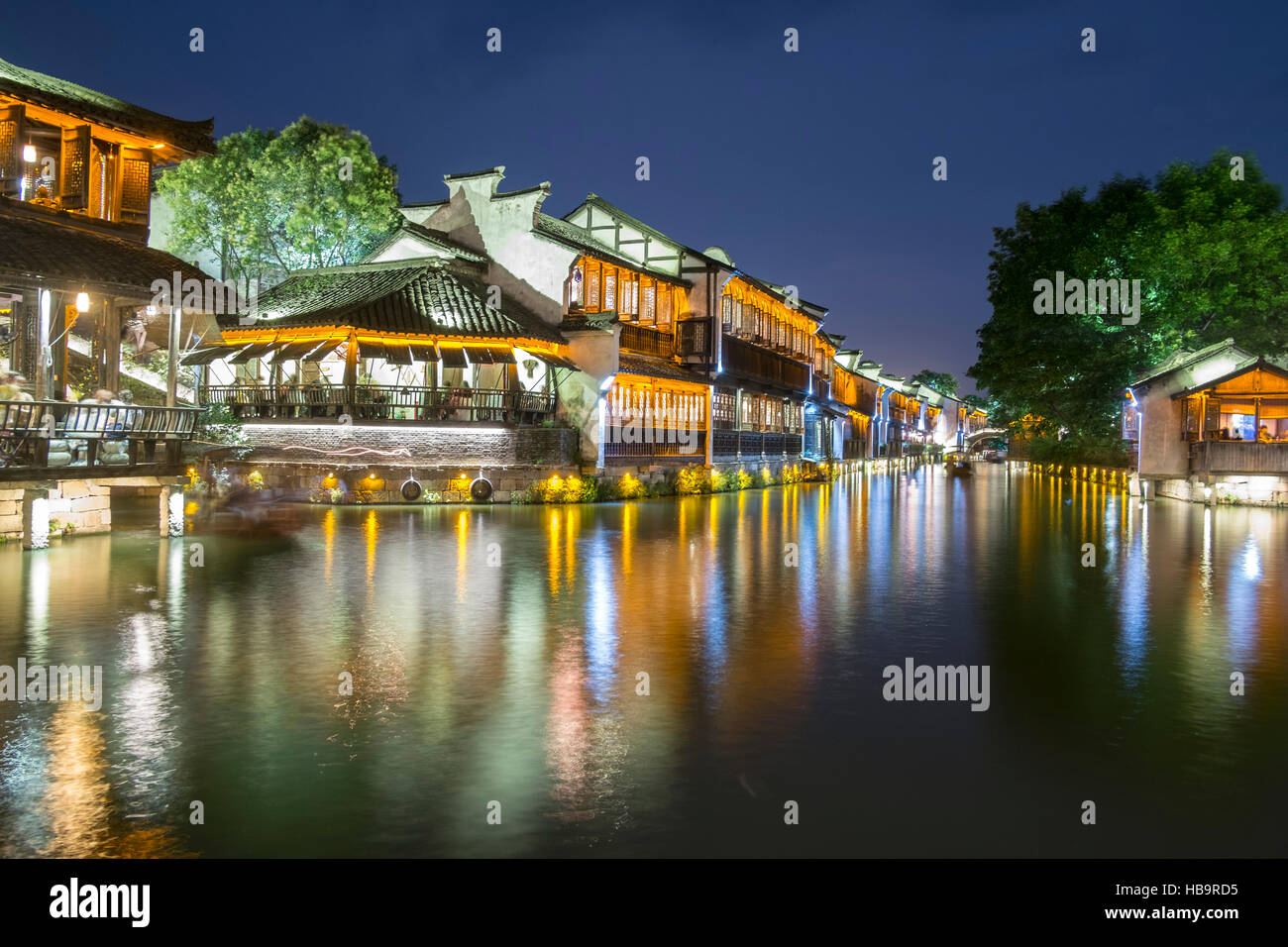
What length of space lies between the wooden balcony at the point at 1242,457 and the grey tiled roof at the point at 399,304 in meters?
22.5

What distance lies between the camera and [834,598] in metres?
14.0

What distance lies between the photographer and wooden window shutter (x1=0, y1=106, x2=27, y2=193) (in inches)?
782

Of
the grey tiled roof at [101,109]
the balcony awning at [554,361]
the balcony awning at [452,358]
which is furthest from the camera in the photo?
the balcony awning at [554,361]

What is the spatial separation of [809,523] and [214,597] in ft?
54.7

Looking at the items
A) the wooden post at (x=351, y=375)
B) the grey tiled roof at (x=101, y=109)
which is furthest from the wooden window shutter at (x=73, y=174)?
the wooden post at (x=351, y=375)

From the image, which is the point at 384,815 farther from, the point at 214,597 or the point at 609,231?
the point at 609,231

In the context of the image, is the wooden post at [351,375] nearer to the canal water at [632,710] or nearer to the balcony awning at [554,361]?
the balcony awning at [554,361]

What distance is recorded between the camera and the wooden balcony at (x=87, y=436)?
17125 millimetres

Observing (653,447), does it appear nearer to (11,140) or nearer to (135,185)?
(135,185)

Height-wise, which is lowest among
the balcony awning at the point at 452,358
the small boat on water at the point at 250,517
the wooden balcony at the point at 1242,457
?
the small boat on water at the point at 250,517

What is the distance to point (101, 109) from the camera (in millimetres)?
20797
